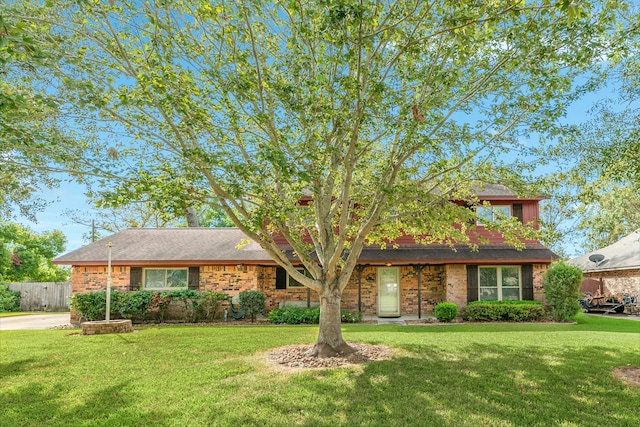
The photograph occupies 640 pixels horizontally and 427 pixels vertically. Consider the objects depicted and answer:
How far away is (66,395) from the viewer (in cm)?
570

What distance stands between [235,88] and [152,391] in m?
4.73

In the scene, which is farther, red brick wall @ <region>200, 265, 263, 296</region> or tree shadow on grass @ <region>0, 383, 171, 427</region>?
red brick wall @ <region>200, 265, 263, 296</region>

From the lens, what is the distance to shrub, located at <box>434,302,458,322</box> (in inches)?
A: 559

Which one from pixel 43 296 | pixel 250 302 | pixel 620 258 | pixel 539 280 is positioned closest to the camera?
pixel 250 302

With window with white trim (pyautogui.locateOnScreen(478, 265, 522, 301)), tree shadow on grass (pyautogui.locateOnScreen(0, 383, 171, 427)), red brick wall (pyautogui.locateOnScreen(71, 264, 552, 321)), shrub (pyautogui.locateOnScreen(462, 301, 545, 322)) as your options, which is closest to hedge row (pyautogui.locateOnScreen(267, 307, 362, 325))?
red brick wall (pyautogui.locateOnScreen(71, 264, 552, 321))

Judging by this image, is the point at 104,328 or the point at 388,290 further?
the point at 388,290

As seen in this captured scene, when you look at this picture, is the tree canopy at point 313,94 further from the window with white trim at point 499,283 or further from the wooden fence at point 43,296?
the wooden fence at point 43,296

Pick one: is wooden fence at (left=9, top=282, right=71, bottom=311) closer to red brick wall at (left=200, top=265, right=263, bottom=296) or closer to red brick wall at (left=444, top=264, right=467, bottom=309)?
red brick wall at (left=200, top=265, right=263, bottom=296)

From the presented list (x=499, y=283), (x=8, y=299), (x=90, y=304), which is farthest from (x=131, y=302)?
(x=499, y=283)

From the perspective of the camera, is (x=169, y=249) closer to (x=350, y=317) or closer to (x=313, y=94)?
(x=350, y=317)

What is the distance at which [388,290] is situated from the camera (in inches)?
644

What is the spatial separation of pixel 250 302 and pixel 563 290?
11.0m

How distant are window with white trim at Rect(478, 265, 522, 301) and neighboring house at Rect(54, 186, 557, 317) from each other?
36 mm

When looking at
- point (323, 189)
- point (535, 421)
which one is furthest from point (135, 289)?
point (535, 421)
